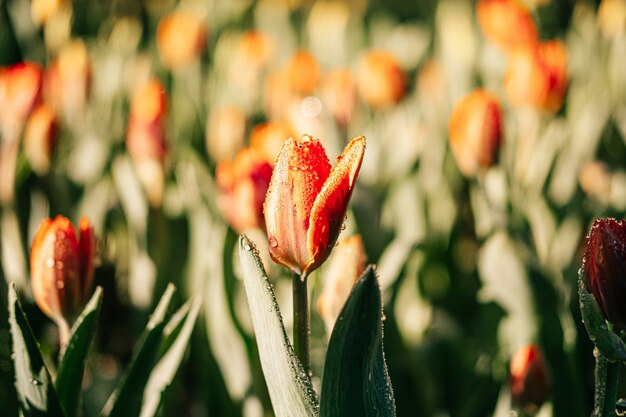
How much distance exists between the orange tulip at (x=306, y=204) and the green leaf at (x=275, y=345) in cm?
3

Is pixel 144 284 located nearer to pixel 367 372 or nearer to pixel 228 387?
pixel 228 387

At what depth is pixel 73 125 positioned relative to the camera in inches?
81.0

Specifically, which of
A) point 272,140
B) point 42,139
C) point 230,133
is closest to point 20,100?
point 42,139

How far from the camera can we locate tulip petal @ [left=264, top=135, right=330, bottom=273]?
0.62 metres

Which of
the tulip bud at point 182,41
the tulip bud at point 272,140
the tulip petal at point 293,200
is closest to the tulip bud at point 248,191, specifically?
the tulip bud at point 272,140

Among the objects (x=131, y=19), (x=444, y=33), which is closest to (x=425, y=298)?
(x=444, y=33)

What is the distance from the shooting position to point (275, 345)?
612 millimetres

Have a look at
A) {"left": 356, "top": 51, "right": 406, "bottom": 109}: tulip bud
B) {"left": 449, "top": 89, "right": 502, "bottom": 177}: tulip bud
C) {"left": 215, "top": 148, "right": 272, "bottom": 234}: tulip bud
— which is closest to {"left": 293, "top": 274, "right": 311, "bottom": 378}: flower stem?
{"left": 215, "top": 148, "right": 272, "bottom": 234}: tulip bud

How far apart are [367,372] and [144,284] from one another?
0.82 m

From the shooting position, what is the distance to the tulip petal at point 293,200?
2.04 ft

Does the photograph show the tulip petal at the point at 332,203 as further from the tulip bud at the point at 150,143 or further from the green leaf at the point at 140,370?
the tulip bud at the point at 150,143

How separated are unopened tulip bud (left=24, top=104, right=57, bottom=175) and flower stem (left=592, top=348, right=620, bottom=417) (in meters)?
1.14

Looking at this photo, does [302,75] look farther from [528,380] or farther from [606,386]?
[606,386]

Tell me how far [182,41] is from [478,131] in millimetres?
1310
